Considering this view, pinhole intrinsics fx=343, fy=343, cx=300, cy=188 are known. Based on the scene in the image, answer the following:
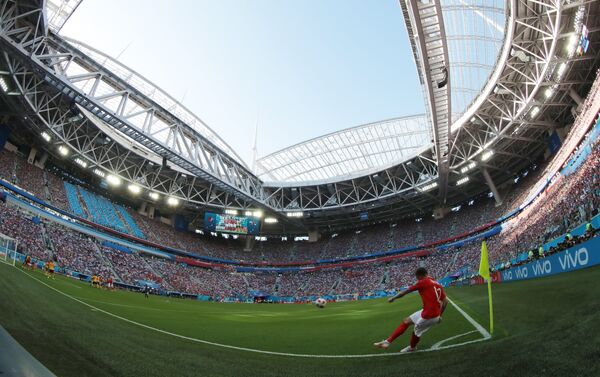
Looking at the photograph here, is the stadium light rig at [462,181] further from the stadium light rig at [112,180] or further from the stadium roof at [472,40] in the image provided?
the stadium light rig at [112,180]

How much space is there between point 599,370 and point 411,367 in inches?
96.2

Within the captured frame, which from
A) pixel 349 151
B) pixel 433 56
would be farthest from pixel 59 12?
pixel 349 151

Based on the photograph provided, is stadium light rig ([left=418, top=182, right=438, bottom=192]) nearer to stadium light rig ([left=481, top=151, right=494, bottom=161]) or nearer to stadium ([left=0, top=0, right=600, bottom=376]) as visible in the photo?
stadium ([left=0, top=0, right=600, bottom=376])

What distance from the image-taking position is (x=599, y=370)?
3453 mm

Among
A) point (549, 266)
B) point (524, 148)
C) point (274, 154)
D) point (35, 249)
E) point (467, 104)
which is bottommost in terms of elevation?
point (549, 266)

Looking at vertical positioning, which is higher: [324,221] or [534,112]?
[534,112]

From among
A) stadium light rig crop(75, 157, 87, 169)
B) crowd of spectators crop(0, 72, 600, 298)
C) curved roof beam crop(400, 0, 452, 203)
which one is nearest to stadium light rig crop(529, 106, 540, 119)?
crowd of spectators crop(0, 72, 600, 298)

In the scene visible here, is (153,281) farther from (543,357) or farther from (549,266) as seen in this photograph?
(543,357)

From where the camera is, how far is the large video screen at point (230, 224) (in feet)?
184

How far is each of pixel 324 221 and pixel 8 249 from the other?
4583 centimetres

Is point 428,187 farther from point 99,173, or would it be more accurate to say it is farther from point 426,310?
point 99,173

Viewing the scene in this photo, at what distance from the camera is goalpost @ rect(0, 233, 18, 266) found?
25375mm

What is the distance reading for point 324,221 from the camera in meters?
63.5

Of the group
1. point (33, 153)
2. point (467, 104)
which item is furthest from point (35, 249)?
point (467, 104)
